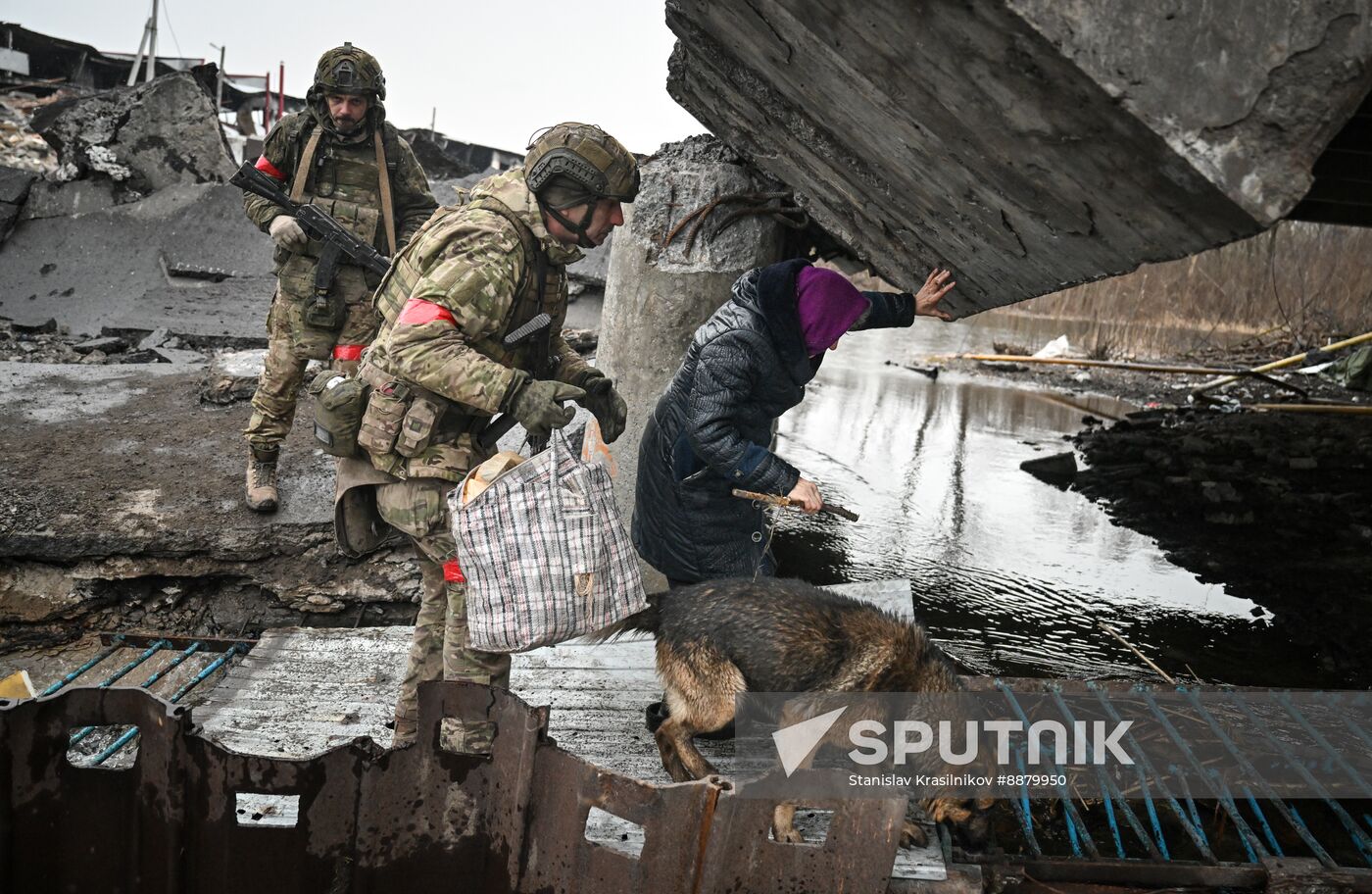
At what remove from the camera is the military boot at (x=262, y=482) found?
16.7 feet

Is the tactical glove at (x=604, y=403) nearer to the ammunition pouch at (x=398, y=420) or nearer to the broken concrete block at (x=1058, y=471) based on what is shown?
the ammunition pouch at (x=398, y=420)

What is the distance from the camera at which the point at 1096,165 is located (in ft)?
7.88

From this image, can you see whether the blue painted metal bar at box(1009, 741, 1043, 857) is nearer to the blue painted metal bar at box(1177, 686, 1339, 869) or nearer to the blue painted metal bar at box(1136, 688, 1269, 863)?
the blue painted metal bar at box(1136, 688, 1269, 863)

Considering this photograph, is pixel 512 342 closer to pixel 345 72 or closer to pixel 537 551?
pixel 537 551

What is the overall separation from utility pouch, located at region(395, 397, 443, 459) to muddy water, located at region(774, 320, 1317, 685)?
3291 mm

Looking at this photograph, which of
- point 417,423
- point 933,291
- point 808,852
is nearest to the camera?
point 808,852

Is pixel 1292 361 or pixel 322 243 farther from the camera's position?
pixel 1292 361

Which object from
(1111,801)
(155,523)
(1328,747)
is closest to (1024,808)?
(1111,801)

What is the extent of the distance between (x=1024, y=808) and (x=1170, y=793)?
23.5 inches

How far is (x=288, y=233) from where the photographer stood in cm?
501

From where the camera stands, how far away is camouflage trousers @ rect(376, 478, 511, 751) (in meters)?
3.17

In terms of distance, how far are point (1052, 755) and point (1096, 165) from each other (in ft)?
7.39

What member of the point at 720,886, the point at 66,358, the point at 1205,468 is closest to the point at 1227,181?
the point at 720,886

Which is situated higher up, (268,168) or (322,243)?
(268,168)
